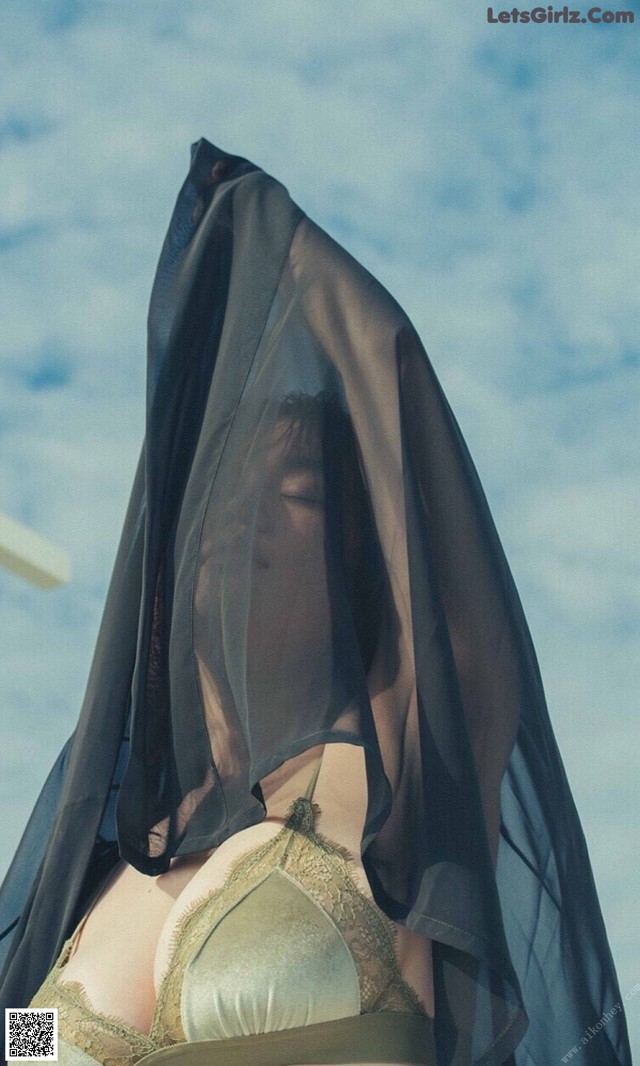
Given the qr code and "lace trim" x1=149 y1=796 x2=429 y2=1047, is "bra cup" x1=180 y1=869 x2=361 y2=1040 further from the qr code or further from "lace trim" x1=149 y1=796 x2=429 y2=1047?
the qr code

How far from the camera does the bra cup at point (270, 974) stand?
219 cm

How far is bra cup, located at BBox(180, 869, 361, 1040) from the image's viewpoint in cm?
219

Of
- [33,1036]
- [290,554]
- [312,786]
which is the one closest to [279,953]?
[312,786]

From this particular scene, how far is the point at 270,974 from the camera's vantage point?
2189 millimetres

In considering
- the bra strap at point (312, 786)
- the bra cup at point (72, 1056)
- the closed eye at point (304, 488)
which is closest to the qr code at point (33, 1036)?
the bra cup at point (72, 1056)

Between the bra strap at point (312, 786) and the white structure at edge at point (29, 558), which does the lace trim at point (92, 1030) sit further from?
the white structure at edge at point (29, 558)

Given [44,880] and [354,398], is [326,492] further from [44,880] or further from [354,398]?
[44,880]

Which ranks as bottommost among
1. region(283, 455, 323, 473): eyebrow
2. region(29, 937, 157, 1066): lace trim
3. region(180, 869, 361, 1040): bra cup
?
region(29, 937, 157, 1066): lace trim

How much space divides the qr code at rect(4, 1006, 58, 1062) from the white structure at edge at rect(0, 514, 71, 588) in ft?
4.28

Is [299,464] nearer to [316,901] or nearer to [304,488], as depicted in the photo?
[304,488]

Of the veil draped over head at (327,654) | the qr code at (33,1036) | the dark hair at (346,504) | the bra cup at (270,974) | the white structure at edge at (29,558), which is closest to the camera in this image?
the white structure at edge at (29,558)

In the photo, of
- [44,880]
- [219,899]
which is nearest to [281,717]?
[219,899]

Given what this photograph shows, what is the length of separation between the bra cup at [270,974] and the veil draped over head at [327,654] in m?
0.13

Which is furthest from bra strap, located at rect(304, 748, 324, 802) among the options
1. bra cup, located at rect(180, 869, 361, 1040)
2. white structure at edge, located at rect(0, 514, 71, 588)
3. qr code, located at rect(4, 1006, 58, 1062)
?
white structure at edge, located at rect(0, 514, 71, 588)
